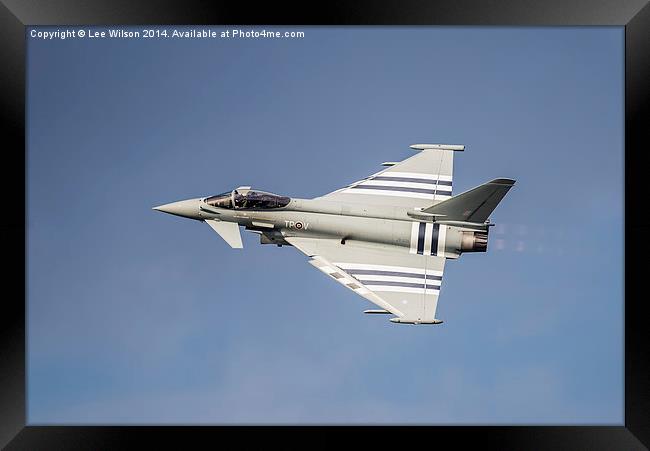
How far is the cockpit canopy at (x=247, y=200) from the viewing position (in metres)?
14.1

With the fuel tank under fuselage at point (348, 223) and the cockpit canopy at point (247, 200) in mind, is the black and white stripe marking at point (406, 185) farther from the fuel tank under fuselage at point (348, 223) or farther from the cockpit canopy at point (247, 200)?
the cockpit canopy at point (247, 200)

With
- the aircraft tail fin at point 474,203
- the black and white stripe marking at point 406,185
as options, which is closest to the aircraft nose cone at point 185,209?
the black and white stripe marking at point 406,185

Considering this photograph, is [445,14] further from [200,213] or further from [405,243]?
[200,213]

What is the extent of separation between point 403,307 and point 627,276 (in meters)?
3.58

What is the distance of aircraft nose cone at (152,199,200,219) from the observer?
1438 cm

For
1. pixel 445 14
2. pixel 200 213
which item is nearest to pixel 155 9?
pixel 445 14

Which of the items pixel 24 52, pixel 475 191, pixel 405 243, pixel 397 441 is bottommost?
pixel 397 441

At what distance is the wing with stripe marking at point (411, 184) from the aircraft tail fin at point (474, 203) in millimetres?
629

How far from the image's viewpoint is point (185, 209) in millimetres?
14383

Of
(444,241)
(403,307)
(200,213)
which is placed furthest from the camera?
(200,213)

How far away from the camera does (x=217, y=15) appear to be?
10320mm

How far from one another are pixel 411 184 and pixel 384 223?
1.06 metres

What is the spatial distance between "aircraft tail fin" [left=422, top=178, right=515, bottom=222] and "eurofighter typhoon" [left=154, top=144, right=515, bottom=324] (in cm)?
2

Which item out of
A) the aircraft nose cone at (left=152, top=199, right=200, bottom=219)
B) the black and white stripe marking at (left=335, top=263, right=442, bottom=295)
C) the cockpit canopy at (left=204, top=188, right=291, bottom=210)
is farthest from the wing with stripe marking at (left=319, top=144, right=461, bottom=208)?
the aircraft nose cone at (left=152, top=199, right=200, bottom=219)
